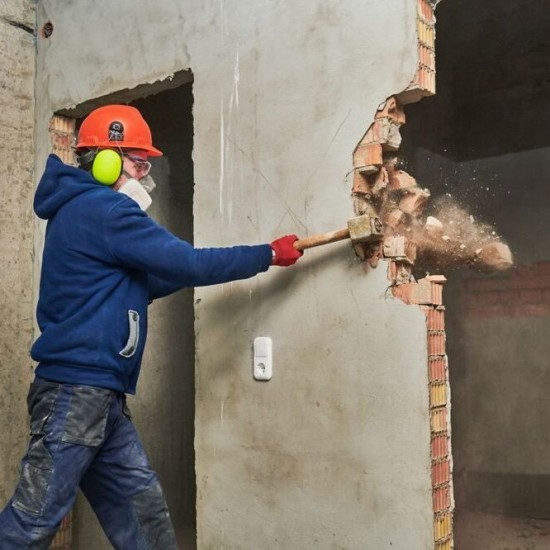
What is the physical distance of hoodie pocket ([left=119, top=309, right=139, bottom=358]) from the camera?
216 cm

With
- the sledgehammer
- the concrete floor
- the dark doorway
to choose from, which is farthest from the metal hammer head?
the concrete floor

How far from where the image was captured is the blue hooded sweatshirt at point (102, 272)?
83.4 inches

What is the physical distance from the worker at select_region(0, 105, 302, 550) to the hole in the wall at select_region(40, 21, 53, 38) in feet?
4.49

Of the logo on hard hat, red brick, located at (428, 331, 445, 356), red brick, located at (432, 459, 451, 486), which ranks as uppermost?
the logo on hard hat

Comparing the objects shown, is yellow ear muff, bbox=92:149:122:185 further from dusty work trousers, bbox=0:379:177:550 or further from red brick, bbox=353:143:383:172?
red brick, bbox=353:143:383:172

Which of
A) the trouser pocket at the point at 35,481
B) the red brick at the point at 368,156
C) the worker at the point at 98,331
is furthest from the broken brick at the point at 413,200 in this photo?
the trouser pocket at the point at 35,481

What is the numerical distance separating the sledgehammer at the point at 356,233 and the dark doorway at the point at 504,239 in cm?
240

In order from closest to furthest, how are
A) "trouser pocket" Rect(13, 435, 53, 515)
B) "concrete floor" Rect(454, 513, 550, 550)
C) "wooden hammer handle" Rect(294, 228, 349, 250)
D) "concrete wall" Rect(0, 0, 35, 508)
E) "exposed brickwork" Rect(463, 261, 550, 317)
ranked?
"trouser pocket" Rect(13, 435, 53, 515) → "wooden hammer handle" Rect(294, 228, 349, 250) → "concrete wall" Rect(0, 0, 35, 508) → "concrete floor" Rect(454, 513, 550, 550) → "exposed brickwork" Rect(463, 261, 550, 317)

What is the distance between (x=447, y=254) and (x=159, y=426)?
205 centimetres

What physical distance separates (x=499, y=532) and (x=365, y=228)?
2905 millimetres

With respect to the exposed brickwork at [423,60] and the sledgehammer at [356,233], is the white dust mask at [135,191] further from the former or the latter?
the exposed brickwork at [423,60]

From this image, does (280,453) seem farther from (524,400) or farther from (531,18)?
(531,18)

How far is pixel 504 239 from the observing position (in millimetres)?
4988

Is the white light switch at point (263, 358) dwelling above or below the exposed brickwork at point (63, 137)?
below
